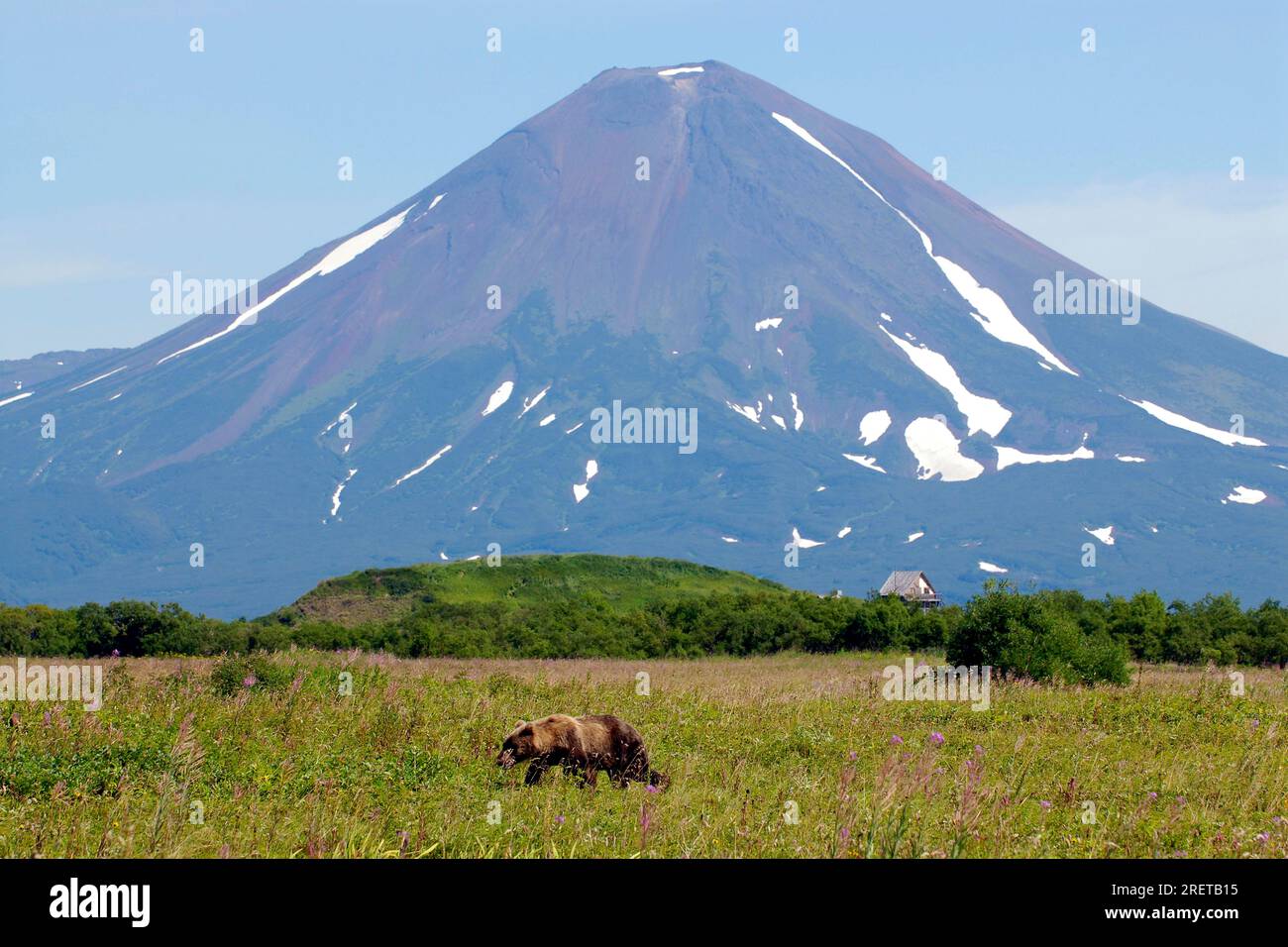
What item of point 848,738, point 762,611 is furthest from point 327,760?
point 762,611

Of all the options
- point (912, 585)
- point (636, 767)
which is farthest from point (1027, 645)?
point (912, 585)

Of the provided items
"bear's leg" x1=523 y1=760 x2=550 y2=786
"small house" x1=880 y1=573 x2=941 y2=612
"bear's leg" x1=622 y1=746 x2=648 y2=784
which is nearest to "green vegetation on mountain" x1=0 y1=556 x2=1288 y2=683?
"bear's leg" x1=622 y1=746 x2=648 y2=784

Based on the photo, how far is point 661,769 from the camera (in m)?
15.0

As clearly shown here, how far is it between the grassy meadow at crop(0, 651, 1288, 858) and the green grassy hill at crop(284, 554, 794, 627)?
3773cm

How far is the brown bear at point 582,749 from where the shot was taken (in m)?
14.1

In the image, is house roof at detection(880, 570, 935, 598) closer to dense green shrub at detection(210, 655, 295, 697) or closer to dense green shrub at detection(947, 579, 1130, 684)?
dense green shrub at detection(947, 579, 1130, 684)

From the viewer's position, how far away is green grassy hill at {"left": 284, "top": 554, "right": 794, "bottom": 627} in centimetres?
6216

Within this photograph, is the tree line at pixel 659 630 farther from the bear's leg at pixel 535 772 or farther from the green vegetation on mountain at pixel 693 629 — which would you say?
the bear's leg at pixel 535 772

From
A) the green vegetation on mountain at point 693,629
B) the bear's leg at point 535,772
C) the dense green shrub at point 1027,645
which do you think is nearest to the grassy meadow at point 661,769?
the bear's leg at point 535,772

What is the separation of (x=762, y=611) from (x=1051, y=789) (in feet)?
123

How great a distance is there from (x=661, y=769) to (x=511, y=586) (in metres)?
52.6

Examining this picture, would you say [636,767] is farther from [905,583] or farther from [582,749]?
[905,583]
